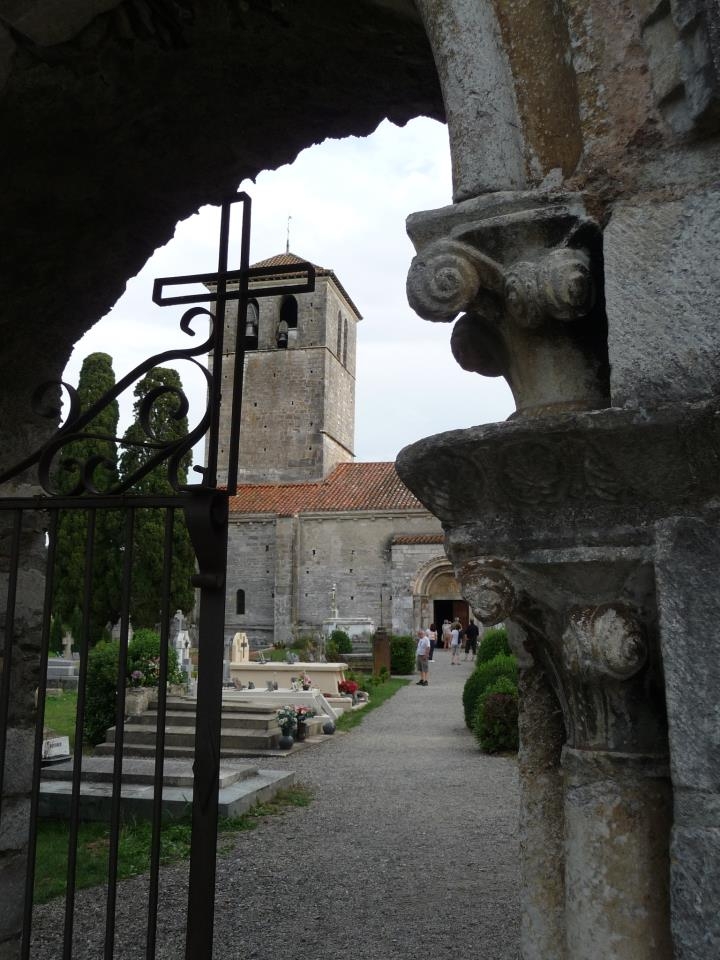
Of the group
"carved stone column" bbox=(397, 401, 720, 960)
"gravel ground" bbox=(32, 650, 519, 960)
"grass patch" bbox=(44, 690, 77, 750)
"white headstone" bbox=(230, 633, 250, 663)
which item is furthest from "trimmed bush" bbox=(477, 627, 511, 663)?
"carved stone column" bbox=(397, 401, 720, 960)

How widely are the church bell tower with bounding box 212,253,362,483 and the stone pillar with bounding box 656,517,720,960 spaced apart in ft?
101

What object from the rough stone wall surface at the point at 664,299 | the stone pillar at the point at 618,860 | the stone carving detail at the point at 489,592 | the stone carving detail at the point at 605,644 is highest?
the rough stone wall surface at the point at 664,299

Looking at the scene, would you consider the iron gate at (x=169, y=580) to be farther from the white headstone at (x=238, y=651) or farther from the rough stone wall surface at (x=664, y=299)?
the white headstone at (x=238, y=651)

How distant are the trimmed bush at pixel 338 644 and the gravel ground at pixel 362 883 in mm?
13754

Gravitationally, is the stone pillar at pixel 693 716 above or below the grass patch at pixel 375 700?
above

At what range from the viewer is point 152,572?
774 inches

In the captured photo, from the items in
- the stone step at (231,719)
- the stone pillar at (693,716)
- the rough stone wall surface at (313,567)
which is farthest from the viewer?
the rough stone wall surface at (313,567)

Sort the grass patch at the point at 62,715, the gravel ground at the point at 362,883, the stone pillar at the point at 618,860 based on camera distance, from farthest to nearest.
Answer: the grass patch at the point at 62,715 → the gravel ground at the point at 362,883 → the stone pillar at the point at 618,860

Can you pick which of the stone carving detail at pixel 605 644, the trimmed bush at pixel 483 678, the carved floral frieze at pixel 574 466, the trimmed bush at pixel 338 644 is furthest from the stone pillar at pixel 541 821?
the trimmed bush at pixel 338 644

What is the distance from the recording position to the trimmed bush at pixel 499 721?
9289 millimetres

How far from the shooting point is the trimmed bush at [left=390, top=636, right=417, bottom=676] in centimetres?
2181

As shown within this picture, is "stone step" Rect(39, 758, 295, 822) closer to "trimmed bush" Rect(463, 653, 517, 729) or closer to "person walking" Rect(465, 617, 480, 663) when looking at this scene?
"trimmed bush" Rect(463, 653, 517, 729)

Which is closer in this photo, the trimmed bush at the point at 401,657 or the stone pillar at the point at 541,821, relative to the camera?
the stone pillar at the point at 541,821

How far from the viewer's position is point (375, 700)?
15.3 m
